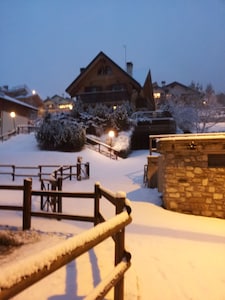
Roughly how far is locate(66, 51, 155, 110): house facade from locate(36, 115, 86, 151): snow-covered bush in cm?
1093

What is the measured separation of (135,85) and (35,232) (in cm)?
2881

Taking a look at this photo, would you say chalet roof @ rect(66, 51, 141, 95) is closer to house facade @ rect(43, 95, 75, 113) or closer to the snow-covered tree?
the snow-covered tree

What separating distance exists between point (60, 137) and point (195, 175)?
15.3 metres

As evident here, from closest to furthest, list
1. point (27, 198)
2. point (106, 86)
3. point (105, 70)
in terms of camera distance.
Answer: point (27, 198), point (105, 70), point (106, 86)

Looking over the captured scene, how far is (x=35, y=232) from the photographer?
18.9 feet

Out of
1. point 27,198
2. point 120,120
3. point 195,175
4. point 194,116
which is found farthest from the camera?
point 194,116

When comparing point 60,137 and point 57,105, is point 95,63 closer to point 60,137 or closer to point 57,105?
point 60,137

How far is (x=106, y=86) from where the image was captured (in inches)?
1347

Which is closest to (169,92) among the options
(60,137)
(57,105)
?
(57,105)

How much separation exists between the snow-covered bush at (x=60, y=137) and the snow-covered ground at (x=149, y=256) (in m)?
12.1

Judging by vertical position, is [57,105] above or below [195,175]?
above

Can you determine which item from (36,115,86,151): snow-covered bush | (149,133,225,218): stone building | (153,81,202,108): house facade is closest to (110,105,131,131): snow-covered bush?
(36,115,86,151): snow-covered bush

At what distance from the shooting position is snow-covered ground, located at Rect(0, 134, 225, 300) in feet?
11.8

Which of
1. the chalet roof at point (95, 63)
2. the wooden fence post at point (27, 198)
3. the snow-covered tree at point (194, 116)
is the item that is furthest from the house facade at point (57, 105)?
the wooden fence post at point (27, 198)
